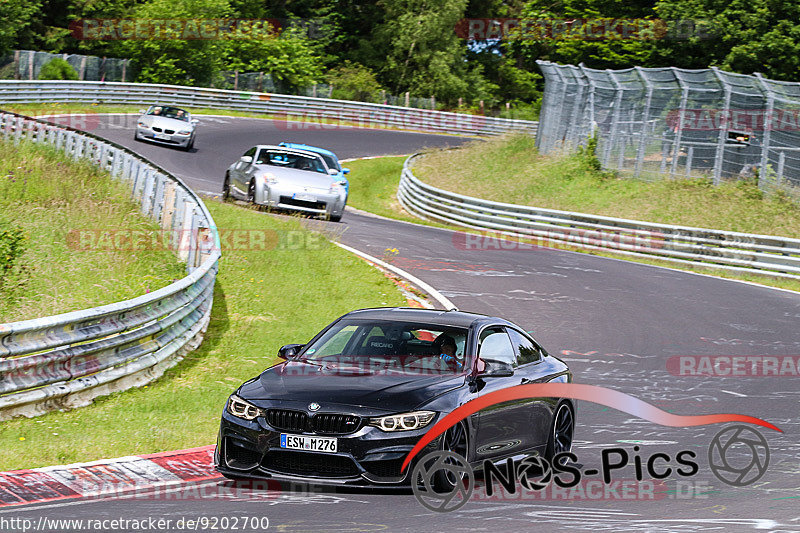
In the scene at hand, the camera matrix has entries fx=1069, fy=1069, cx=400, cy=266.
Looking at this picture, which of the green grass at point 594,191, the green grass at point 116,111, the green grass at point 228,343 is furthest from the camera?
the green grass at point 116,111

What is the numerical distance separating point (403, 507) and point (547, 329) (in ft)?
30.5

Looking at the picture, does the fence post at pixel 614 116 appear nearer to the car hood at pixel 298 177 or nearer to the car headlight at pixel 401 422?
the car hood at pixel 298 177

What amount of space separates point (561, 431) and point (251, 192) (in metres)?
15.5

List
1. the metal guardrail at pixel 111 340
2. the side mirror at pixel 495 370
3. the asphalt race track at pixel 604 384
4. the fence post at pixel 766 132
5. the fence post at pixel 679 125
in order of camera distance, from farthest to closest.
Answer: the fence post at pixel 679 125, the fence post at pixel 766 132, the metal guardrail at pixel 111 340, the side mirror at pixel 495 370, the asphalt race track at pixel 604 384

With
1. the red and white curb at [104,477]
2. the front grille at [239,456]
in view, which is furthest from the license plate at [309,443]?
the red and white curb at [104,477]

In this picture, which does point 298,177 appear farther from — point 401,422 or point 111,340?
point 401,422

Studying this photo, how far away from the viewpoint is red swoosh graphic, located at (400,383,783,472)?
24.1 ft

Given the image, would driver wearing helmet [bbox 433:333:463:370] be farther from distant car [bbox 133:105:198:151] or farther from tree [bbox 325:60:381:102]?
tree [bbox 325:60:381:102]

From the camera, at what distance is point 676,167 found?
102ft

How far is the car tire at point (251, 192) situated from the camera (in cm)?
2353

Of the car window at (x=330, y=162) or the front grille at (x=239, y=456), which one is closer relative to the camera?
the front grille at (x=239, y=456)

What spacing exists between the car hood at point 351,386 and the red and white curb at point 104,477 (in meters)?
0.87

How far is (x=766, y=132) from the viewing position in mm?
27938

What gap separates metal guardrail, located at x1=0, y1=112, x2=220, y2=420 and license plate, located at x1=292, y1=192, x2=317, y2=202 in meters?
6.64
